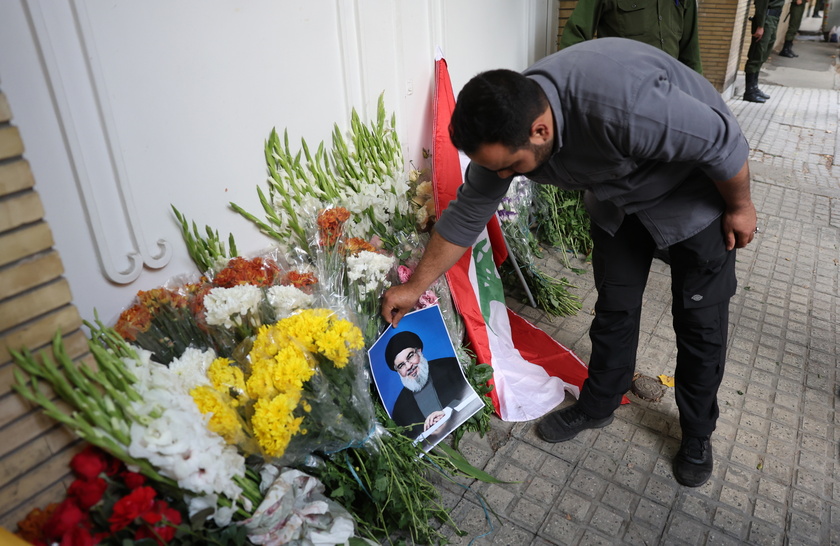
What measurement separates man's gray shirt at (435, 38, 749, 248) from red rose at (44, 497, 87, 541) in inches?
58.7

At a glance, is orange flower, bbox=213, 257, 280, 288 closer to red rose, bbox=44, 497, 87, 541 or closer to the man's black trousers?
red rose, bbox=44, 497, 87, 541

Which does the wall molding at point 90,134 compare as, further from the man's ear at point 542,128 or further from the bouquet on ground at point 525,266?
the bouquet on ground at point 525,266

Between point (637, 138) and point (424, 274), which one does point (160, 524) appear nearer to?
point (424, 274)

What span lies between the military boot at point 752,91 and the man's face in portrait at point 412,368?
8.17 m

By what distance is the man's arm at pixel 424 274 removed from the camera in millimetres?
2217

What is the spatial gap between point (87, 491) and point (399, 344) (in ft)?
4.07

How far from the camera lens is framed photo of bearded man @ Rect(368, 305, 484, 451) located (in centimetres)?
235

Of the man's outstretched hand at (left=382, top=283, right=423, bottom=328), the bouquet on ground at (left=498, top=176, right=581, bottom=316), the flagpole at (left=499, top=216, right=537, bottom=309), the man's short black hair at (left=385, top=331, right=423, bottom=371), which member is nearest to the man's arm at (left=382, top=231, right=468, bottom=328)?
the man's outstretched hand at (left=382, top=283, right=423, bottom=328)

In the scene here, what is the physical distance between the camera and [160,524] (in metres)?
1.45

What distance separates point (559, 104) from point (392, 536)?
1.63 metres

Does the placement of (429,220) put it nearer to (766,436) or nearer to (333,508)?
(333,508)

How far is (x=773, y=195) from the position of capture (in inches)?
210

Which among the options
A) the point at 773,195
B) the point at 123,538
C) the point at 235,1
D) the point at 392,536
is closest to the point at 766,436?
the point at 392,536

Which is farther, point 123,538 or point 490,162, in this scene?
point 490,162
